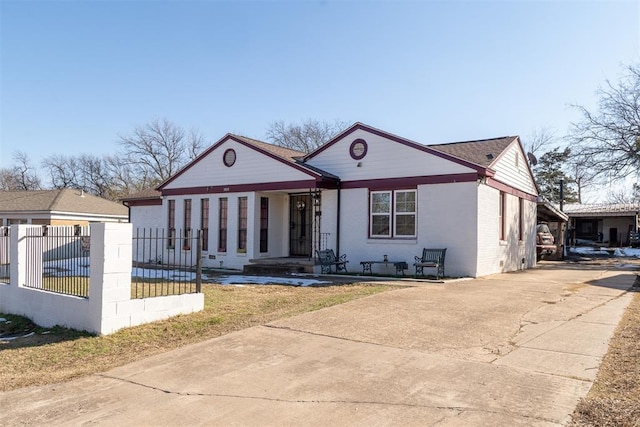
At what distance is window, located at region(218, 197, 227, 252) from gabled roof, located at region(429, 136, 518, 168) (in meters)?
8.63

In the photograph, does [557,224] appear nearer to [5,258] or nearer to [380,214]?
[380,214]

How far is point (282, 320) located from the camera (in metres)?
7.80

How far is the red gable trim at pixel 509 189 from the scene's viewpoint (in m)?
15.2

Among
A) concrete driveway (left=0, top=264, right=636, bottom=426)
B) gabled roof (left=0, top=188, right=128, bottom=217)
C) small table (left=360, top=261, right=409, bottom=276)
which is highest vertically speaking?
gabled roof (left=0, top=188, right=128, bottom=217)

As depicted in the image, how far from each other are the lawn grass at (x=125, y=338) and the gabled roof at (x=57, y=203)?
2148 centimetres

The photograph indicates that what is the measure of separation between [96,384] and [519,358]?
4.80 metres

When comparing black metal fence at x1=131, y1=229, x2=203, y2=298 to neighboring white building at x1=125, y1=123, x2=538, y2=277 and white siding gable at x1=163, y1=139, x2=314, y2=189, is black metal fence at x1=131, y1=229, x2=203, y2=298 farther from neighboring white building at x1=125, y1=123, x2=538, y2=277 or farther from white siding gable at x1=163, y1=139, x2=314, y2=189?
white siding gable at x1=163, y1=139, x2=314, y2=189

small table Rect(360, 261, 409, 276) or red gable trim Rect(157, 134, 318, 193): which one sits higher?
red gable trim Rect(157, 134, 318, 193)

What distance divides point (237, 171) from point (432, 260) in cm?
823

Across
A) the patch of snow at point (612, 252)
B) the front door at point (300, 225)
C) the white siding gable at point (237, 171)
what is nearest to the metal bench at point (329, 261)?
the front door at point (300, 225)

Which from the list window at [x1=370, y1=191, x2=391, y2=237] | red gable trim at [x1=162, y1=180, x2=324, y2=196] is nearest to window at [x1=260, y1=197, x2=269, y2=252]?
red gable trim at [x1=162, y1=180, x2=324, y2=196]

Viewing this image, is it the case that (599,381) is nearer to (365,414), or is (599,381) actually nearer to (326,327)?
(365,414)

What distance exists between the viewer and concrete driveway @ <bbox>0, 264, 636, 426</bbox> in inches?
161

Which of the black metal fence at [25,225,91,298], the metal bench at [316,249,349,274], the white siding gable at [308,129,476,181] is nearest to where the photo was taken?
the black metal fence at [25,225,91,298]
